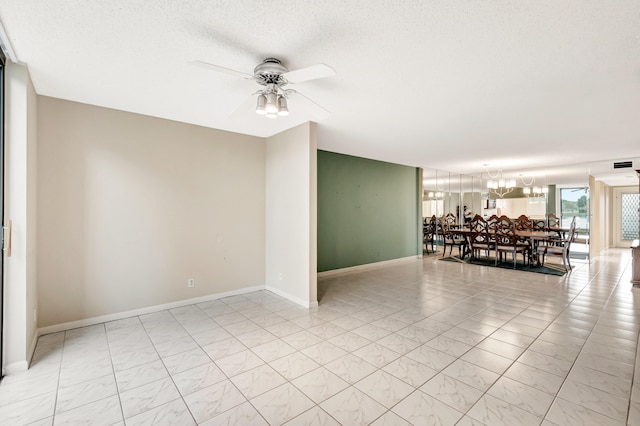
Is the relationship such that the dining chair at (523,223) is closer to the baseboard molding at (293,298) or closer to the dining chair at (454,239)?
the dining chair at (454,239)

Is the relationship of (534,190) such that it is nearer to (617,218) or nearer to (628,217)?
(617,218)

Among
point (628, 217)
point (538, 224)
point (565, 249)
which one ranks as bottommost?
point (565, 249)

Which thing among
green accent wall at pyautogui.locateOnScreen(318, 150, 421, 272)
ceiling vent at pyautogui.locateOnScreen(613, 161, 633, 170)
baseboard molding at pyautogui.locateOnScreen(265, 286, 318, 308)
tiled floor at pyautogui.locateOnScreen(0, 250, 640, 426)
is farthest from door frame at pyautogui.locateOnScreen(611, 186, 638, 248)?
baseboard molding at pyautogui.locateOnScreen(265, 286, 318, 308)

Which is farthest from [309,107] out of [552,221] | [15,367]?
[552,221]

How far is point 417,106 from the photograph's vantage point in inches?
128

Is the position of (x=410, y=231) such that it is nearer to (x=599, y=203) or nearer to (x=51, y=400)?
(x=599, y=203)

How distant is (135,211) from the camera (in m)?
3.55

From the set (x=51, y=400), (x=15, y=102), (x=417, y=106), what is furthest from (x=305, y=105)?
(x=51, y=400)

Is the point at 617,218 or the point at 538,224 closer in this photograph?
the point at 538,224

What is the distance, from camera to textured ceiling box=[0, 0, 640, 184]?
1695 millimetres

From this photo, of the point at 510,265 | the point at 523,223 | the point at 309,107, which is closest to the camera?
the point at 309,107

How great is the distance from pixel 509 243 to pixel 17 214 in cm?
868

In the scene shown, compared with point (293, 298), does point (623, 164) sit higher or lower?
higher

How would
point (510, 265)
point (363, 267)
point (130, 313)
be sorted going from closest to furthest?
1. point (130, 313)
2. point (363, 267)
3. point (510, 265)
